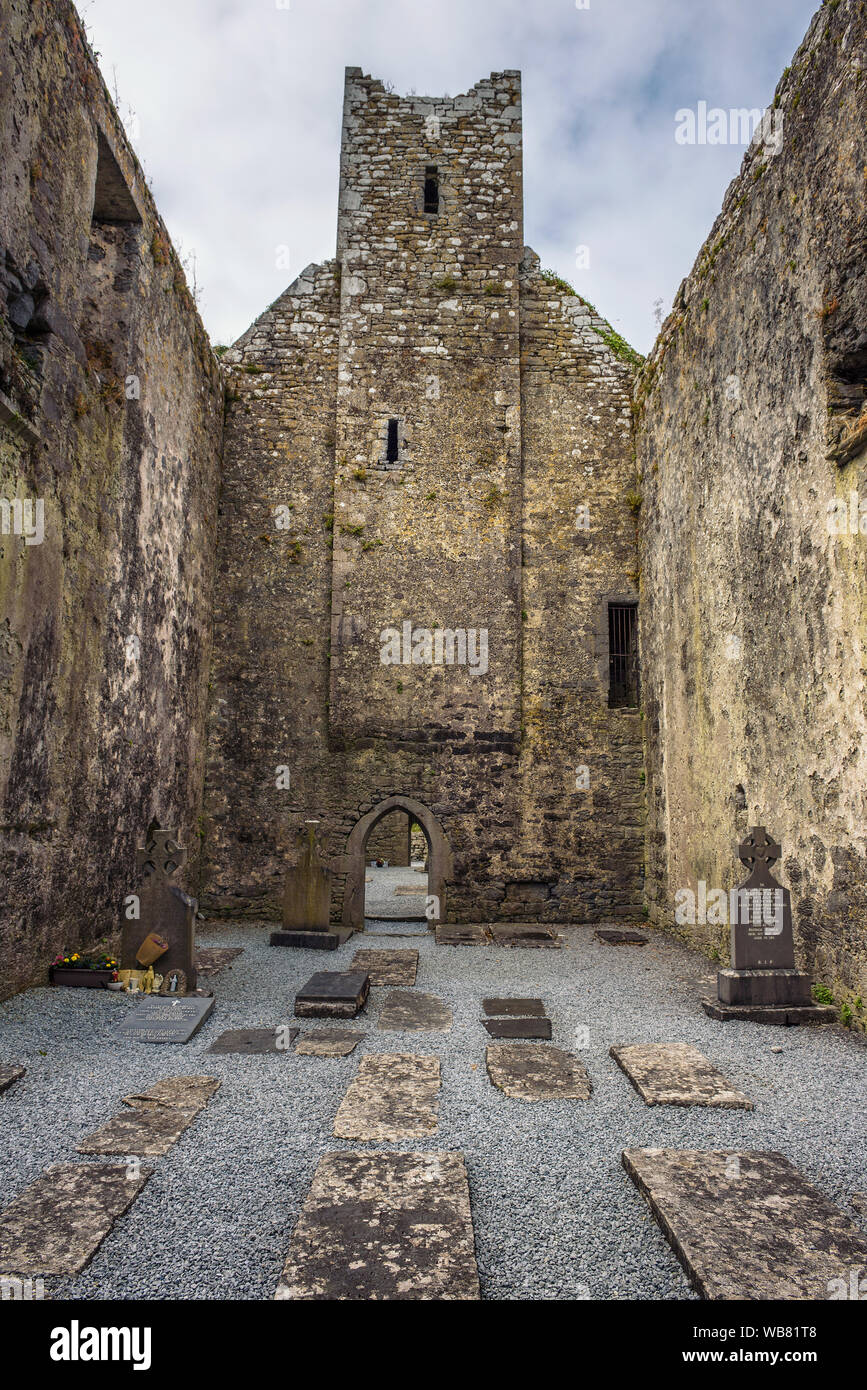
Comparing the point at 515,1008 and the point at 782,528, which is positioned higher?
the point at 782,528

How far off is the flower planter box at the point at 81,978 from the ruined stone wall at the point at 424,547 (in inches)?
157

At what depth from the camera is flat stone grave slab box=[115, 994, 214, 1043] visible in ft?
16.1

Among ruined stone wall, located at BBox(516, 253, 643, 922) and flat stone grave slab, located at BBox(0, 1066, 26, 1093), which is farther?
ruined stone wall, located at BBox(516, 253, 643, 922)

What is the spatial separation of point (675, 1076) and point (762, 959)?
182cm

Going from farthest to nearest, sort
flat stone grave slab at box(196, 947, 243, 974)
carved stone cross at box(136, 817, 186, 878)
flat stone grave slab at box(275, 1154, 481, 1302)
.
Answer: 1. flat stone grave slab at box(196, 947, 243, 974)
2. carved stone cross at box(136, 817, 186, 878)
3. flat stone grave slab at box(275, 1154, 481, 1302)

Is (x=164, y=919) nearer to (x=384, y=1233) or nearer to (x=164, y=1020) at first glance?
(x=164, y=1020)

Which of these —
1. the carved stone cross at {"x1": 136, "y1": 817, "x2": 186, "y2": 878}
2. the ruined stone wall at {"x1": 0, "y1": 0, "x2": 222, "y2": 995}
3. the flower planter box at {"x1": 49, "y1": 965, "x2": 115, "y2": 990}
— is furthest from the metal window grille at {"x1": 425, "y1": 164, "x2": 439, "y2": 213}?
the flower planter box at {"x1": 49, "y1": 965, "x2": 115, "y2": 990}

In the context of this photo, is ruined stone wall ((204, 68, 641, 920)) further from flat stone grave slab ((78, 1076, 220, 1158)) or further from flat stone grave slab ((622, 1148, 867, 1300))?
flat stone grave slab ((622, 1148, 867, 1300))

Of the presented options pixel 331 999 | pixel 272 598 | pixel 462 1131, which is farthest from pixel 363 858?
pixel 462 1131

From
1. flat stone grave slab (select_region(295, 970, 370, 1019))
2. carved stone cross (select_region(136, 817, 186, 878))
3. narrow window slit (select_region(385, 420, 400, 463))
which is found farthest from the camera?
narrow window slit (select_region(385, 420, 400, 463))

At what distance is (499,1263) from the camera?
2.48m

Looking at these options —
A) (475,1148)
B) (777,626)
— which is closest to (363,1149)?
(475,1148)

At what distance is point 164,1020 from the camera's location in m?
5.05

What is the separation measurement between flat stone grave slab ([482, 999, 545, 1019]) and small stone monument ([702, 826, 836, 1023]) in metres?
1.24
